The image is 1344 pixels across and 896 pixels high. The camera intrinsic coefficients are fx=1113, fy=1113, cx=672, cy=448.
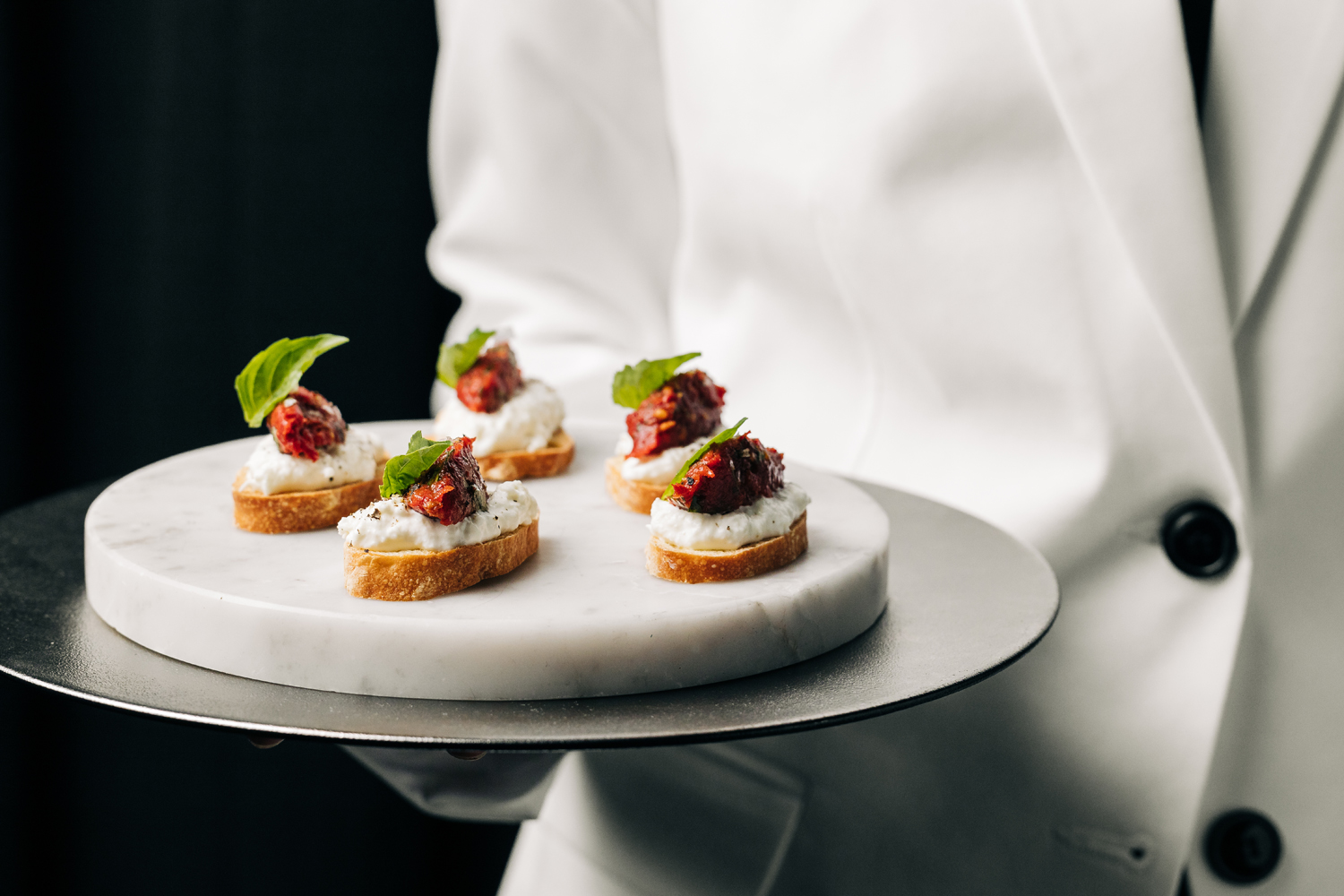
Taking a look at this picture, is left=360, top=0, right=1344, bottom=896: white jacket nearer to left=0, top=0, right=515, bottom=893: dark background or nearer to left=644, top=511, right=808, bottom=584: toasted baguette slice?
left=644, top=511, right=808, bottom=584: toasted baguette slice

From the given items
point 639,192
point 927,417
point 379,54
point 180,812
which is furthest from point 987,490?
point 180,812

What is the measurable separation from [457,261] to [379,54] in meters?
0.77

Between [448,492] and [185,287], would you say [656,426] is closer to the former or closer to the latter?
[448,492]

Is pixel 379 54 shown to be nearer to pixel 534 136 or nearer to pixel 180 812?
pixel 534 136

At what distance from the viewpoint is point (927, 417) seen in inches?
57.8

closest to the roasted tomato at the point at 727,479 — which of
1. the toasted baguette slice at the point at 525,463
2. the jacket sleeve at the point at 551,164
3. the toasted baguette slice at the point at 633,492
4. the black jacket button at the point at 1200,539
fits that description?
the toasted baguette slice at the point at 633,492

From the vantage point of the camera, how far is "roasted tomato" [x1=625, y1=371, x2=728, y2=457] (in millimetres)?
1266

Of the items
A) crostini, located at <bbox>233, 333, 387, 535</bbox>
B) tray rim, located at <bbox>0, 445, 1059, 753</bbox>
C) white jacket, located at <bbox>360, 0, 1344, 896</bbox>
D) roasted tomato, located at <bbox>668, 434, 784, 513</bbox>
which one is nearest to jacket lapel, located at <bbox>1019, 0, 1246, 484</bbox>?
white jacket, located at <bbox>360, 0, 1344, 896</bbox>

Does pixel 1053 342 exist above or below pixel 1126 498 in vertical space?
above

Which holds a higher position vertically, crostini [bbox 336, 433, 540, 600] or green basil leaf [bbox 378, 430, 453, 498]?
green basil leaf [bbox 378, 430, 453, 498]

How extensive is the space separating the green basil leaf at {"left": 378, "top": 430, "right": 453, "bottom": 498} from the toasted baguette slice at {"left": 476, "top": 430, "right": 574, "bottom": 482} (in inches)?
13.4

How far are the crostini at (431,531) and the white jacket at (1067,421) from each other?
463mm

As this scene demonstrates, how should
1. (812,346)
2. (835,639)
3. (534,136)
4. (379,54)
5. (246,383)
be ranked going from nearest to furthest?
(835,639) < (246,383) < (812,346) < (534,136) < (379,54)

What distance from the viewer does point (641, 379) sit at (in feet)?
4.18
